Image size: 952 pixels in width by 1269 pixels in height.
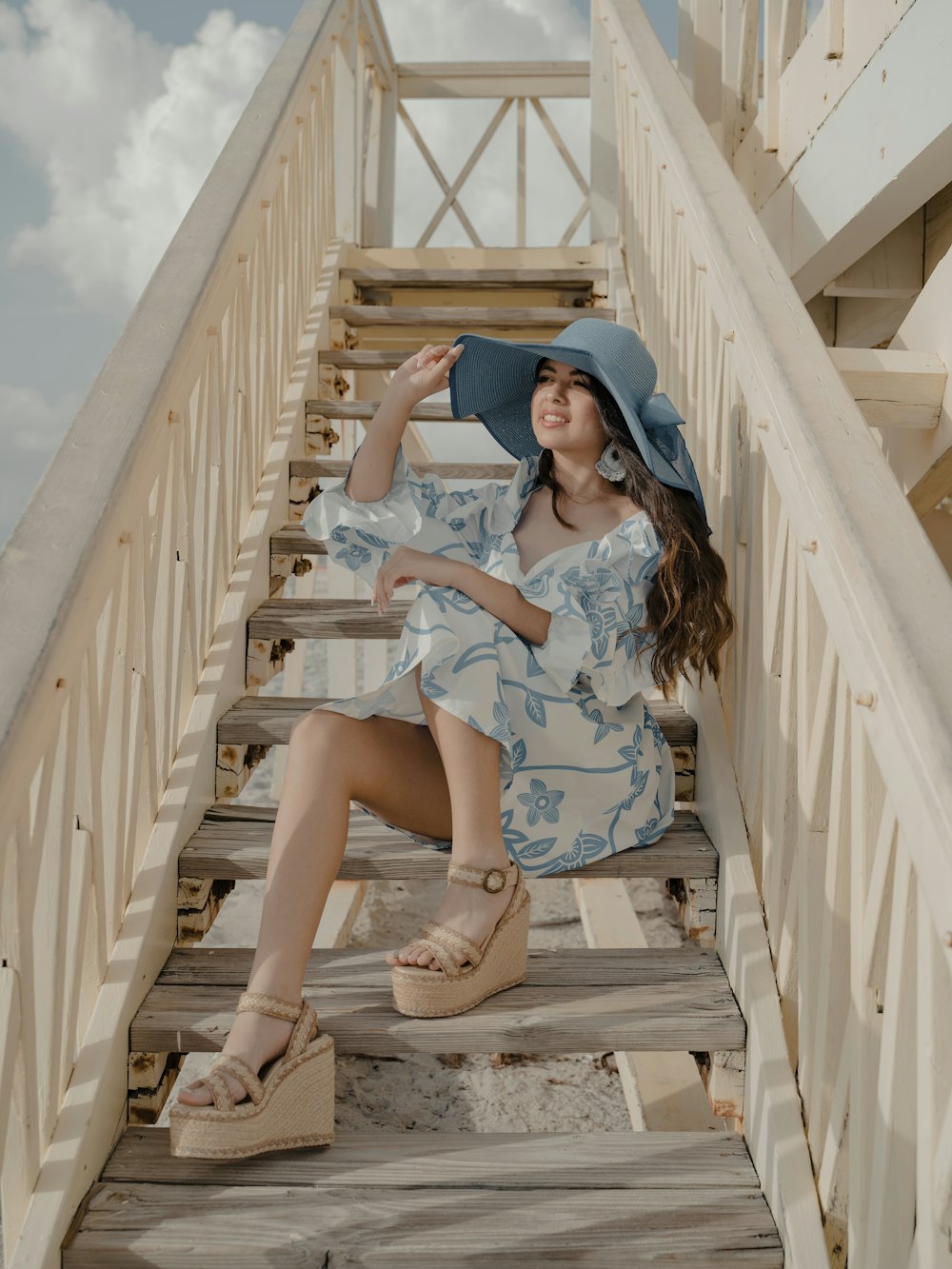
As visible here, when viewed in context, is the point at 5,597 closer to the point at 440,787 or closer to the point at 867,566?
the point at 440,787

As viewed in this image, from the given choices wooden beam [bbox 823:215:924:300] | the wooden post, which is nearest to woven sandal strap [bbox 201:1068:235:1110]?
wooden beam [bbox 823:215:924:300]

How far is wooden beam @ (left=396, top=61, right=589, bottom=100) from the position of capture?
493 centimetres

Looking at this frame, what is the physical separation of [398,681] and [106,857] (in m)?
0.44

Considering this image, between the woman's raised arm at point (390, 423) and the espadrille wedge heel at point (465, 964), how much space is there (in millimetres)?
629

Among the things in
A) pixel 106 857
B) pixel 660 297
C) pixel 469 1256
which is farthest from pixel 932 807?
pixel 660 297

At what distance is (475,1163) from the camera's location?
1.29 meters

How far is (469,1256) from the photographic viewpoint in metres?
1.17

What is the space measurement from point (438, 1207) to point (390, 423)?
108 centimetres

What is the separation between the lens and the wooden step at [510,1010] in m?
1.41

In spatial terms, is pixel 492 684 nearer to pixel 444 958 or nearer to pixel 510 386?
pixel 444 958

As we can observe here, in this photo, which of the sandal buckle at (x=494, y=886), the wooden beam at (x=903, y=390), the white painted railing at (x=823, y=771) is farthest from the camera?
the wooden beam at (x=903, y=390)

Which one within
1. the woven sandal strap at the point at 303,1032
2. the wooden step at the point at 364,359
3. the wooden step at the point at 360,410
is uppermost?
the wooden step at the point at 364,359

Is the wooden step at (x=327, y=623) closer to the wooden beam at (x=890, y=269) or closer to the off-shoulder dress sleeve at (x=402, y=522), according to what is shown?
the off-shoulder dress sleeve at (x=402, y=522)

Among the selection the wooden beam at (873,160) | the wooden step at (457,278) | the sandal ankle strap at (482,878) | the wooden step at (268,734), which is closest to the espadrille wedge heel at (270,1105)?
the sandal ankle strap at (482,878)
